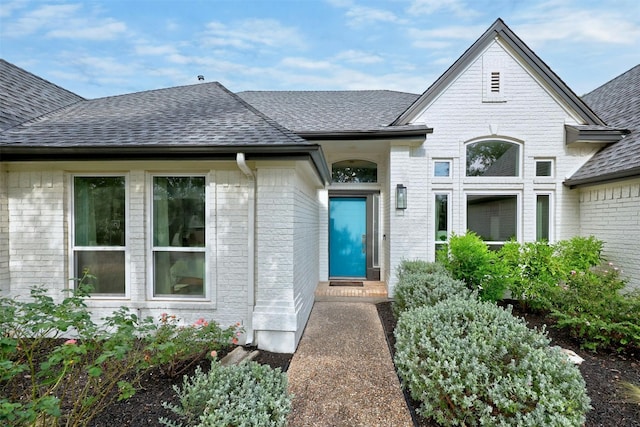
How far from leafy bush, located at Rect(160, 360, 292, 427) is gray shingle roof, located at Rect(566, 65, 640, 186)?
22.4 ft

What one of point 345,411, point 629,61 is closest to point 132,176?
point 345,411


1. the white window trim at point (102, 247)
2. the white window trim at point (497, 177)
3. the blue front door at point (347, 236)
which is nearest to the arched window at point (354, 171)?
the blue front door at point (347, 236)

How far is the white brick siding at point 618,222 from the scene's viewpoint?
17.6 feet

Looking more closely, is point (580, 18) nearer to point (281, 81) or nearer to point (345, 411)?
point (345, 411)

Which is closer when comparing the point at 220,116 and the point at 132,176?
the point at 132,176

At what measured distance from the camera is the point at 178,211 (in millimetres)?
4301

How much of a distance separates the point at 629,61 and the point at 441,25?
6978 millimetres

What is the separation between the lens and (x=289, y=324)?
3957 mm

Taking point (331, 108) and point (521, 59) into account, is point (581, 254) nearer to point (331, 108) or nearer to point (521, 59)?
point (521, 59)

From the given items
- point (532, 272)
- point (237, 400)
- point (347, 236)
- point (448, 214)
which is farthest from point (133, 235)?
point (532, 272)

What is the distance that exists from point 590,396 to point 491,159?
16.9ft

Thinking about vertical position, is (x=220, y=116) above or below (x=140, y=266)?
above

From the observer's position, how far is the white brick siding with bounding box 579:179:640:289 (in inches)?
211

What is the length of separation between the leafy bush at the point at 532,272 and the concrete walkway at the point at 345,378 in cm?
287
